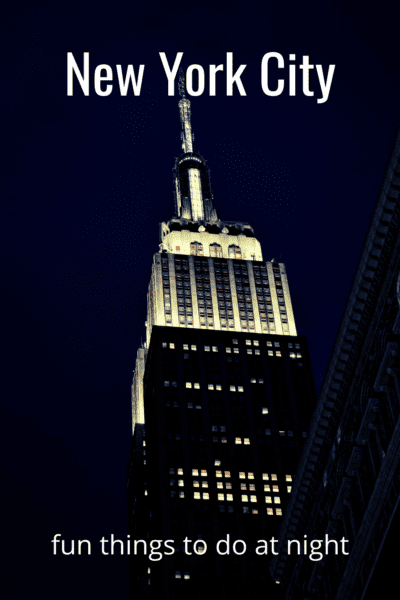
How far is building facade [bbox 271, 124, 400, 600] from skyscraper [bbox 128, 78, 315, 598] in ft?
231

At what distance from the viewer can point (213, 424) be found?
16425cm

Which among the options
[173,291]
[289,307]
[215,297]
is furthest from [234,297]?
[173,291]

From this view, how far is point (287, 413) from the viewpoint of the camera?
168250 mm

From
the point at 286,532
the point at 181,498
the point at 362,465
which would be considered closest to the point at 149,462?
the point at 181,498

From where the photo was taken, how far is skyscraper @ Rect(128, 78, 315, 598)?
14762 centimetres

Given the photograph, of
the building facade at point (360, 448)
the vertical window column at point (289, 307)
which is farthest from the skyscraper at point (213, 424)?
the building facade at point (360, 448)

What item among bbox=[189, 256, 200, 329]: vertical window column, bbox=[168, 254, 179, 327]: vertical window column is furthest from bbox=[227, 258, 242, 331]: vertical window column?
bbox=[168, 254, 179, 327]: vertical window column

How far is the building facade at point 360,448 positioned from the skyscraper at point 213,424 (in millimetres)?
70457

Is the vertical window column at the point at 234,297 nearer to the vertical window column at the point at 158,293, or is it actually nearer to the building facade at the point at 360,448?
the vertical window column at the point at 158,293

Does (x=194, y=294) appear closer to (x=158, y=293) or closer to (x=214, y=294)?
(x=214, y=294)

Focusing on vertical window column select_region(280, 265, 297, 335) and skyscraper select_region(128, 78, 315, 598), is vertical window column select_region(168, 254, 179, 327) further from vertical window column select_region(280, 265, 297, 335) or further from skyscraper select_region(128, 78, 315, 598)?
vertical window column select_region(280, 265, 297, 335)

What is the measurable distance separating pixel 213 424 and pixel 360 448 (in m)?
99.3

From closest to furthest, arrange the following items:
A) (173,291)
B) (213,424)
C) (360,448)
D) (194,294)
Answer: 1. (360,448)
2. (213,424)
3. (194,294)
4. (173,291)

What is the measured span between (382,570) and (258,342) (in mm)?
122880
